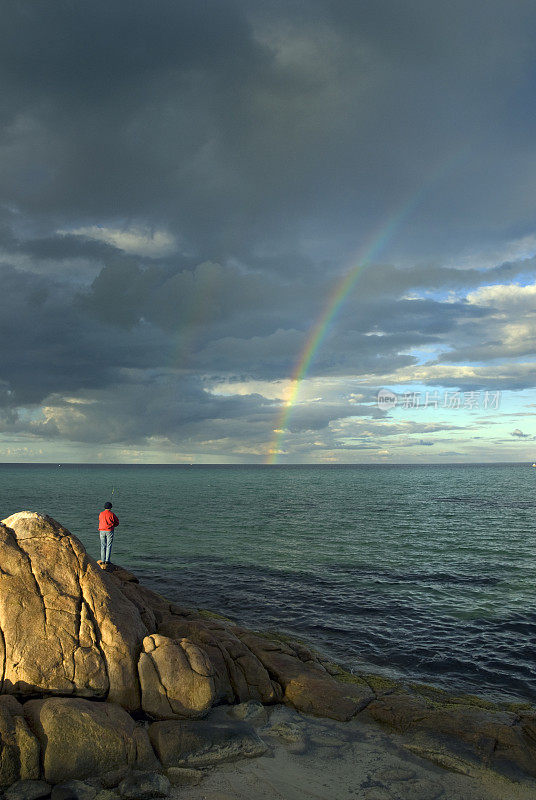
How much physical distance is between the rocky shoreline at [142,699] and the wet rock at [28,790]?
0.03 m

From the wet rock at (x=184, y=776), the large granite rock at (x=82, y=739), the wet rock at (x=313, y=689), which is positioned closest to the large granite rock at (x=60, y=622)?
the large granite rock at (x=82, y=739)

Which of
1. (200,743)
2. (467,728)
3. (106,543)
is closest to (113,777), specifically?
(200,743)

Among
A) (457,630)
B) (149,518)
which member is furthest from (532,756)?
(149,518)

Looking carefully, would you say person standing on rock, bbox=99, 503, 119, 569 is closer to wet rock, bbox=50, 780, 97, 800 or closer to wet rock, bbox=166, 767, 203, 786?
wet rock, bbox=50, 780, 97, 800

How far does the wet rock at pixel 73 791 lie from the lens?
8.85m

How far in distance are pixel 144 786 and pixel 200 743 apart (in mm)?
1633

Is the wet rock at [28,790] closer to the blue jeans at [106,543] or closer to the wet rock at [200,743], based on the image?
the wet rock at [200,743]

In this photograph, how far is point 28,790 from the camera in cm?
898

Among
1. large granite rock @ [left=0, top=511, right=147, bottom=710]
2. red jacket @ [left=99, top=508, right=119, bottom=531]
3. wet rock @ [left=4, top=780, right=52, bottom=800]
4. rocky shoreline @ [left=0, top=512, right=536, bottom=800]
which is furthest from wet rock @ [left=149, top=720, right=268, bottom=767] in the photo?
red jacket @ [left=99, top=508, right=119, bottom=531]

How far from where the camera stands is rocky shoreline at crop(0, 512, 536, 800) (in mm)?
9633

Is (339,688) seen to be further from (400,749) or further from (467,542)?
(467,542)

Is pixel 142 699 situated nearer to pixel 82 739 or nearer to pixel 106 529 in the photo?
pixel 82 739

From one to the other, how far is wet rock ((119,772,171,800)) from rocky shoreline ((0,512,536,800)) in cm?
2

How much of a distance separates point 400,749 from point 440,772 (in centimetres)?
103
